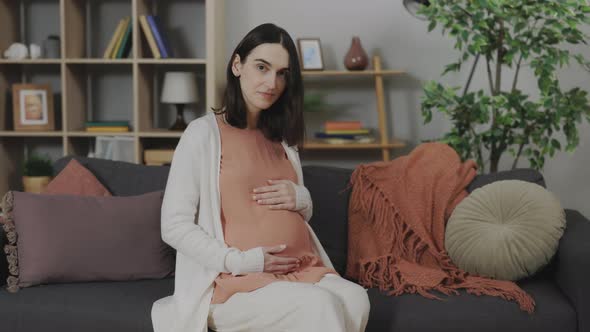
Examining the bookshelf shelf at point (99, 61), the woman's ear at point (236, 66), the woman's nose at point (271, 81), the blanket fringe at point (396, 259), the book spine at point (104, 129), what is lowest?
the blanket fringe at point (396, 259)

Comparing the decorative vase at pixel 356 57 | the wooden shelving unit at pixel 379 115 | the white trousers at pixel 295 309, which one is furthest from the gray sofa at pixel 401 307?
the decorative vase at pixel 356 57

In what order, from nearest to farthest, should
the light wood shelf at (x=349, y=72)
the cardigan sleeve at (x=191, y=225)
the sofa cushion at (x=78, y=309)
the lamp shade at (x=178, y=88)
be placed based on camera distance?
1. the cardigan sleeve at (x=191, y=225)
2. the sofa cushion at (x=78, y=309)
3. the light wood shelf at (x=349, y=72)
4. the lamp shade at (x=178, y=88)

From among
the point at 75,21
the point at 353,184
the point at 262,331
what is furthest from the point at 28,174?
the point at 262,331

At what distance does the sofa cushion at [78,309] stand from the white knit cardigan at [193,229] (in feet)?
0.32

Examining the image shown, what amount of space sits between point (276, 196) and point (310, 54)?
1991 mm

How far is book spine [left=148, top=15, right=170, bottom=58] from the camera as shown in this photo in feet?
12.5

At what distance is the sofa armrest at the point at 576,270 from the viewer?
1.96 meters

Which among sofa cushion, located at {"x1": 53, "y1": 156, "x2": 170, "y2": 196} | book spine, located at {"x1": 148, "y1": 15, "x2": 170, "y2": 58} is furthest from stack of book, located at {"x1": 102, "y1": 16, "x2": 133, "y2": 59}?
sofa cushion, located at {"x1": 53, "y1": 156, "x2": 170, "y2": 196}

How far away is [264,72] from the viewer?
6.41 feet

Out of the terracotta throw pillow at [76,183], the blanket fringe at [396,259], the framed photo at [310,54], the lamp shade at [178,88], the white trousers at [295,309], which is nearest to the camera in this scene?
the white trousers at [295,309]

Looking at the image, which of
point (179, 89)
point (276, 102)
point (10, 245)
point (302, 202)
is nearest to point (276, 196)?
point (302, 202)

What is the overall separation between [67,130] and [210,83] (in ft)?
2.78

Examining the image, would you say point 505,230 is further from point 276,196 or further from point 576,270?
point 276,196

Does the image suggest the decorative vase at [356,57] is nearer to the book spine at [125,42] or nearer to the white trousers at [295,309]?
the book spine at [125,42]
